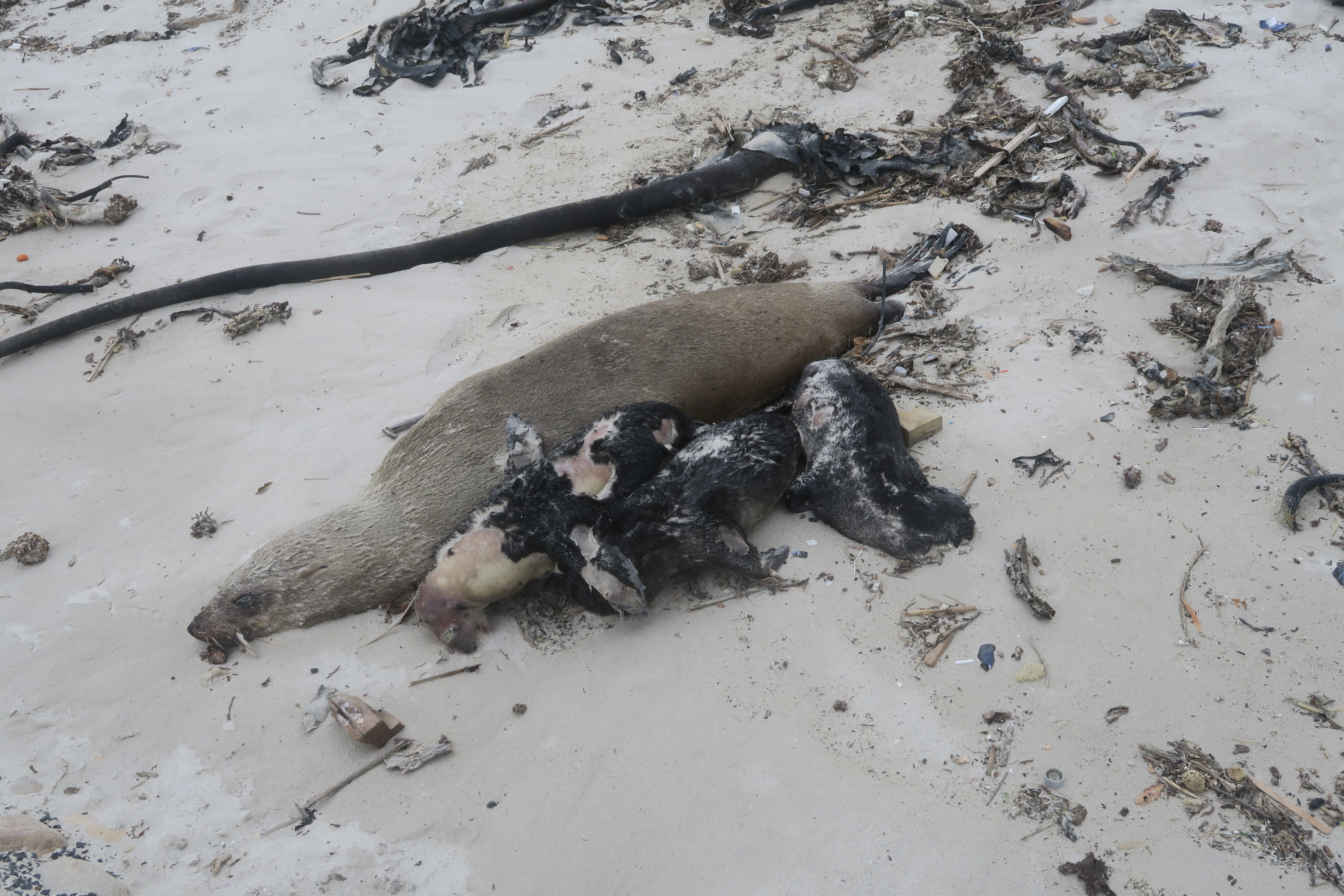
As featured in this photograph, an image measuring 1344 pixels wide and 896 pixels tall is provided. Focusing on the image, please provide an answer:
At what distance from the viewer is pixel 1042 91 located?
22.2 feet

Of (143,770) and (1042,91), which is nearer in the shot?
(143,770)

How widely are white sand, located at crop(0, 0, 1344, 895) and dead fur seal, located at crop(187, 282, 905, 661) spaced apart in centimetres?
23

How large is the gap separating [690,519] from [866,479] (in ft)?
2.93

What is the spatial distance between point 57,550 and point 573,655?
3.18 metres

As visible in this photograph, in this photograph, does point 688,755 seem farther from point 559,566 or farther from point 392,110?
point 392,110

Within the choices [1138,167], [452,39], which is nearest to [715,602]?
[1138,167]

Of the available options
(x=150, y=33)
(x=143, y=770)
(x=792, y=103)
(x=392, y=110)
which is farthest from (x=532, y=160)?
(x=150, y=33)

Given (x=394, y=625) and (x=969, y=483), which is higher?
(x=969, y=483)

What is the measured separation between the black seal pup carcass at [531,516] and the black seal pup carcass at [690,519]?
0.38 feet

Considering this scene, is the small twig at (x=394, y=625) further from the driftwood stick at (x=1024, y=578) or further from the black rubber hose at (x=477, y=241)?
the black rubber hose at (x=477, y=241)

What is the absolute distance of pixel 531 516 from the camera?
3.86m

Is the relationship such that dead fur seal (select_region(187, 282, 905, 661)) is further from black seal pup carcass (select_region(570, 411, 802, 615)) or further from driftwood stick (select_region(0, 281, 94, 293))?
driftwood stick (select_region(0, 281, 94, 293))

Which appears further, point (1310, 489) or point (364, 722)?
point (1310, 489)

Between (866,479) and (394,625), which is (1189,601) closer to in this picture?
(866,479)
